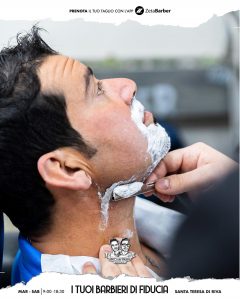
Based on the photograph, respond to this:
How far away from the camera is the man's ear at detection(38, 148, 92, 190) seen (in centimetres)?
139

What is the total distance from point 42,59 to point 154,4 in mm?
394

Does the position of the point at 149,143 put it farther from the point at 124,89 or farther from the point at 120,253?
the point at 120,253

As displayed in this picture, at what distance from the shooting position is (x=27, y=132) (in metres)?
1.38

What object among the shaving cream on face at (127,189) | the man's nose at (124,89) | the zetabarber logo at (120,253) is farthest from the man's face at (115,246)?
the man's nose at (124,89)

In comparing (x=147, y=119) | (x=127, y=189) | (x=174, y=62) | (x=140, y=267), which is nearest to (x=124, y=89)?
(x=147, y=119)

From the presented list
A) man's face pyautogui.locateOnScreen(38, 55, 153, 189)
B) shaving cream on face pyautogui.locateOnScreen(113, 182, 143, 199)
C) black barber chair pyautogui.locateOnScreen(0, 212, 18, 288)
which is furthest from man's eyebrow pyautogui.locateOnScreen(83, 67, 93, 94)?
black barber chair pyautogui.locateOnScreen(0, 212, 18, 288)

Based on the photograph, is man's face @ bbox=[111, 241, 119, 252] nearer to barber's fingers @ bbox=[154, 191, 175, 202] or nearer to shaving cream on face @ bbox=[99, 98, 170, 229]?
shaving cream on face @ bbox=[99, 98, 170, 229]

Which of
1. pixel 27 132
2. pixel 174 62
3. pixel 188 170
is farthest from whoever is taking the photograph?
pixel 174 62

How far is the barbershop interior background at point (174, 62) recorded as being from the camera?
5.39ft

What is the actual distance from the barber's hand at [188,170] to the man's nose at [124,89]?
21cm

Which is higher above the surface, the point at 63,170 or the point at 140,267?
the point at 63,170

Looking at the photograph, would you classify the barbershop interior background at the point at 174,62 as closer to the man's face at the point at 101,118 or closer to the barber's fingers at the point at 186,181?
the barber's fingers at the point at 186,181

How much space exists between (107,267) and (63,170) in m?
0.30

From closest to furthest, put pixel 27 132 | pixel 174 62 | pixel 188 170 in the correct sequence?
pixel 27 132, pixel 188 170, pixel 174 62
